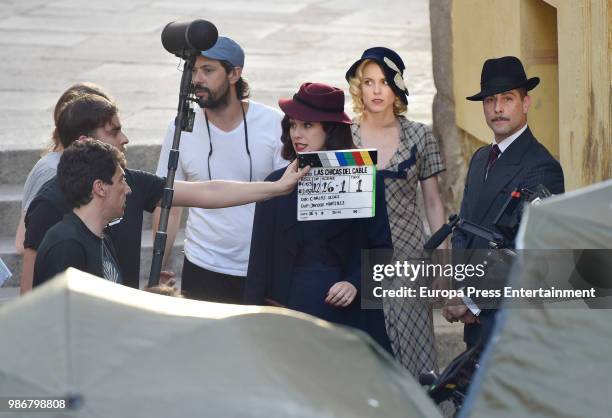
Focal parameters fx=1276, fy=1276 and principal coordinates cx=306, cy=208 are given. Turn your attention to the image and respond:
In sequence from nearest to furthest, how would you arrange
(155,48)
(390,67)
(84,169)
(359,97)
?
(84,169) < (390,67) < (359,97) < (155,48)

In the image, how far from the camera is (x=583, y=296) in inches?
160

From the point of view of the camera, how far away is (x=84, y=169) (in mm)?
4992

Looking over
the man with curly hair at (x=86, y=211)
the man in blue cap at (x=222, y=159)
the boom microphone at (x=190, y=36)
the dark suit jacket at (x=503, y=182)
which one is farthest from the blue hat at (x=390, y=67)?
the man with curly hair at (x=86, y=211)

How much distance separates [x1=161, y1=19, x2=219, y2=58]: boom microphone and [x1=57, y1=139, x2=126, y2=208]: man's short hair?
0.84 m

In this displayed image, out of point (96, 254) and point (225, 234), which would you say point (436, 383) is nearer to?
point (96, 254)

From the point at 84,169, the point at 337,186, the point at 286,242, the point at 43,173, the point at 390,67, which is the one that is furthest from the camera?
the point at 390,67

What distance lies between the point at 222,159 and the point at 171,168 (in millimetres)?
1061

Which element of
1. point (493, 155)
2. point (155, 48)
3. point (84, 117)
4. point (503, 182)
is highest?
point (155, 48)

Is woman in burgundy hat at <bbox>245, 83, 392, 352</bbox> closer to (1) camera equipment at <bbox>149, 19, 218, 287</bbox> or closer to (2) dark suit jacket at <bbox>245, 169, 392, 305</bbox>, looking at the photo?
(2) dark suit jacket at <bbox>245, 169, 392, 305</bbox>

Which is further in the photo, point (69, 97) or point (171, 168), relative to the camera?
point (69, 97)

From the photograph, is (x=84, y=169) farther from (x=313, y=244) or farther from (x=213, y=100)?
(x=213, y=100)

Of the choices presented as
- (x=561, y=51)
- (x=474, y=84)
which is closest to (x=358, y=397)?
(x=561, y=51)

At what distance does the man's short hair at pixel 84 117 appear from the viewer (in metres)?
5.75

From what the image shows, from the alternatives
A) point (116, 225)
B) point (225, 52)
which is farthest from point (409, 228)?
point (116, 225)
